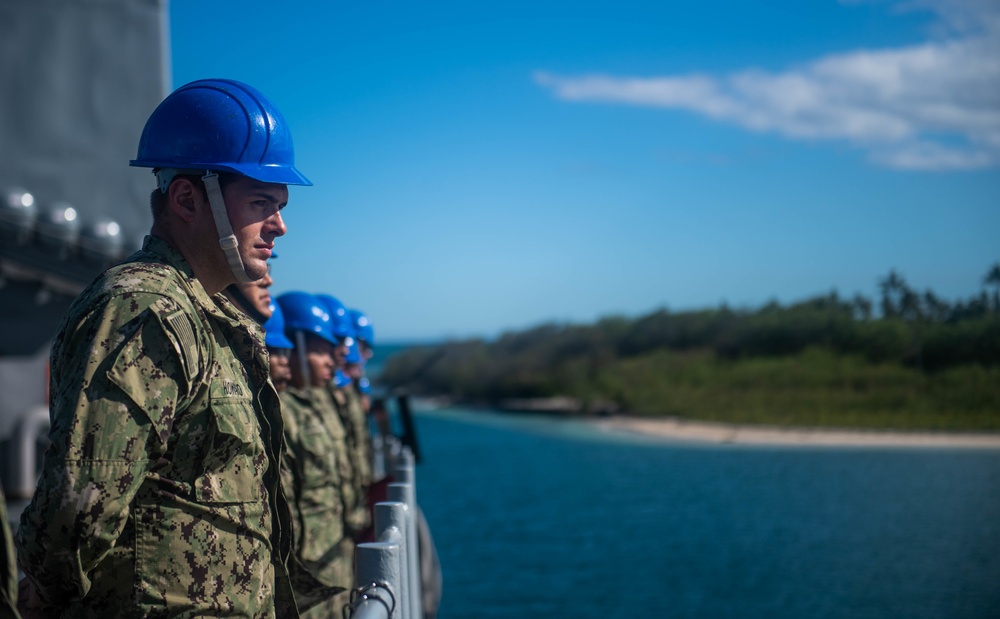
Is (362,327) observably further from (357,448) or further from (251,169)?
(251,169)

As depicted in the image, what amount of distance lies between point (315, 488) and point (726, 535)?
23.9m

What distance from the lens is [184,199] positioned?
2189mm

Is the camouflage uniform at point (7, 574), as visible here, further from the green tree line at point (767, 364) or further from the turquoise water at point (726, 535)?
the turquoise water at point (726, 535)

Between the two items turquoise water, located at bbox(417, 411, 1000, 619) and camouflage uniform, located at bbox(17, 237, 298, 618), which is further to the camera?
turquoise water, located at bbox(417, 411, 1000, 619)

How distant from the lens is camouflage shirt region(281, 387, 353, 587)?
4277 mm

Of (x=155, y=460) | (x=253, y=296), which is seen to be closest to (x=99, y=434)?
(x=155, y=460)

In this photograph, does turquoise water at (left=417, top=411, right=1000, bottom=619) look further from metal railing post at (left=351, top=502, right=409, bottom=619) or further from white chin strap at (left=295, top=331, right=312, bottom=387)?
metal railing post at (left=351, top=502, right=409, bottom=619)

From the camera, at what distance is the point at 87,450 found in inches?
70.2

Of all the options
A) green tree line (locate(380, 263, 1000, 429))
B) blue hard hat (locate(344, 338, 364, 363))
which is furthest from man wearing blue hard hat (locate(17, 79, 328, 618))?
green tree line (locate(380, 263, 1000, 429))

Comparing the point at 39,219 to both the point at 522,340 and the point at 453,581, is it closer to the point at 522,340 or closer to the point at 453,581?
the point at 453,581

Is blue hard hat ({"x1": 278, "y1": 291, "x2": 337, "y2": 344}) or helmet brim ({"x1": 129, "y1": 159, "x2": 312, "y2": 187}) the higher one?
helmet brim ({"x1": 129, "y1": 159, "x2": 312, "y2": 187})

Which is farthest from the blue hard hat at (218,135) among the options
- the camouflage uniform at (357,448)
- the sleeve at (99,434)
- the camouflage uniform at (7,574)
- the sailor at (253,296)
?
the camouflage uniform at (357,448)

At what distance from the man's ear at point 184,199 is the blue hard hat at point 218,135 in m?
0.04

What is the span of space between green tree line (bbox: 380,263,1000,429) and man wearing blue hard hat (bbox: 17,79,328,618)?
10.9 metres
